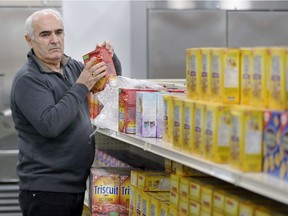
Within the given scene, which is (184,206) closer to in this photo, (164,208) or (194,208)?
(194,208)


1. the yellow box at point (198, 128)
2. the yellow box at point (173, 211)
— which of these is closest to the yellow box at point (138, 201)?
the yellow box at point (173, 211)

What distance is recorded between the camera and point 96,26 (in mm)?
7027

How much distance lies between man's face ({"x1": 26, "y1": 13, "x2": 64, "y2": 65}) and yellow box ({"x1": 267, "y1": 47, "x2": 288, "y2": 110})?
6.37ft

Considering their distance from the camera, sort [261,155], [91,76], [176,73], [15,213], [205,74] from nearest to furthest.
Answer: [261,155]
[205,74]
[91,76]
[15,213]
[176,73]

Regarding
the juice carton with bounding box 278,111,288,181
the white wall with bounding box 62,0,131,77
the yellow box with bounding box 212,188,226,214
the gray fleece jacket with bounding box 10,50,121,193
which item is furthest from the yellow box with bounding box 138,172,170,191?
the white wall with bounding box 62,0,131,77

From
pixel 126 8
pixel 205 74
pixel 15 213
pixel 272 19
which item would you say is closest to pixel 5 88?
pixel 15 213

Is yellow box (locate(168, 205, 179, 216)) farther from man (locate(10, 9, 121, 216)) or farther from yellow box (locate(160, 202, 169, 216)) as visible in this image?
man (locate(10, 9, 121, 216))

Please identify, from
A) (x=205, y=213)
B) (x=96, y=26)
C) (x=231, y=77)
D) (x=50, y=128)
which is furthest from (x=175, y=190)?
(x=96, y=26)

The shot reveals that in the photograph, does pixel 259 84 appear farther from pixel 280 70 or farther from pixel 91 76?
pixel 91 76

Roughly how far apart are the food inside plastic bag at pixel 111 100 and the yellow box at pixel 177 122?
91 centimetres

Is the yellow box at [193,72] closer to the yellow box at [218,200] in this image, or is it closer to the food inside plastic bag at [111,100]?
the yellow box at [218,200]

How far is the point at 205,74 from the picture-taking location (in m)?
2.87

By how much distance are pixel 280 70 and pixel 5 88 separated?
4.17 meters

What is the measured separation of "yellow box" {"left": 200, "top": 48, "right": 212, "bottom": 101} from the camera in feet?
9.27
